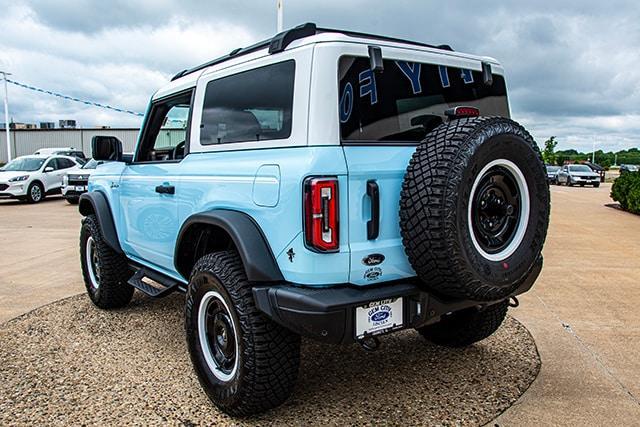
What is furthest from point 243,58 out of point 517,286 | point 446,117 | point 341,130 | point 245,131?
point 517,286

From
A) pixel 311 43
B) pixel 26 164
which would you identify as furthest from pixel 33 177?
pixel 311 43

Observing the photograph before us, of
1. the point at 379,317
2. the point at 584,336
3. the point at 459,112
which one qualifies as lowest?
the point at 584,336

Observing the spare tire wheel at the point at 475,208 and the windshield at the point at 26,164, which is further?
the windshield at the point at 26,164

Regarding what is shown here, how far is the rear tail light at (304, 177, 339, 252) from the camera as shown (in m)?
2.53

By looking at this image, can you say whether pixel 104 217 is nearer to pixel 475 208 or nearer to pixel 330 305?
pixel 330 305

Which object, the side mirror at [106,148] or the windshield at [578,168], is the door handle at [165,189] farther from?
the windshield at [578,168]

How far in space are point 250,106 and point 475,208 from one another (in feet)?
4.57

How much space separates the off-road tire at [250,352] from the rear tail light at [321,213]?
0.52 meters

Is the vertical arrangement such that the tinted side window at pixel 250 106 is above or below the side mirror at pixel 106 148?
above

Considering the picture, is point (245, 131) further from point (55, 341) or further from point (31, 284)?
point (31, 284)

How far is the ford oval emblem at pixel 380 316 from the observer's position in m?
2.67

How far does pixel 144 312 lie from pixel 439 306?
3.20 m

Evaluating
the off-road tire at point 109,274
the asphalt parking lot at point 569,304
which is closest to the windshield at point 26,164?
the asphalt parking lot at point 569,304

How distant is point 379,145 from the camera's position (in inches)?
110
